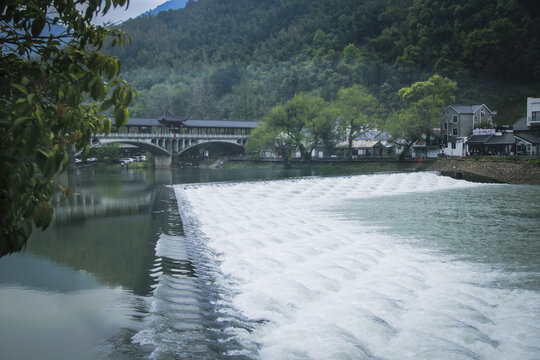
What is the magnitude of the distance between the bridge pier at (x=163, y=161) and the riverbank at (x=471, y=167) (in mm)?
19473

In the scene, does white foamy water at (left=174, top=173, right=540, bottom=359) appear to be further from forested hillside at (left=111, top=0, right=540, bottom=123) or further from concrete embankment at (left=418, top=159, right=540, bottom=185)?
forested hillside at (left=111, top=0, right=540, bottom=123)

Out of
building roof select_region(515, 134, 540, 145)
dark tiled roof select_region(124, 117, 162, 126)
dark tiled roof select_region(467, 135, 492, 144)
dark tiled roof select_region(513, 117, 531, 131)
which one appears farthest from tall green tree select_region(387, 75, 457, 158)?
dark tiled roof select_region(124, 117, 162, 126)

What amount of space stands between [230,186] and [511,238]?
1467cm

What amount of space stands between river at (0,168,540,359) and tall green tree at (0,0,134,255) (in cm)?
232

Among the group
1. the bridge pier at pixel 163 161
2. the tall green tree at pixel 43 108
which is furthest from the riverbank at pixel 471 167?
→ the tall green tree at pixel 43 108

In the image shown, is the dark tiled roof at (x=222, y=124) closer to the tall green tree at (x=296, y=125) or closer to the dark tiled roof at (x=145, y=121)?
the dark tiled roof at (x=145, y=121)

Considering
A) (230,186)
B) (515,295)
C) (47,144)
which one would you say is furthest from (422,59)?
(47,144)

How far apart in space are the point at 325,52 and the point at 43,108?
9713 centimetres

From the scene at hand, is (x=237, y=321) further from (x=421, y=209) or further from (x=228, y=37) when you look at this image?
(x=228, y=37)

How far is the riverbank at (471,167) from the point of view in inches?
1115

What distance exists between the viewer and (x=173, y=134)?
191ft

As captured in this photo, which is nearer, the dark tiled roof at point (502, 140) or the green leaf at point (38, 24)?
the green leaf at point (38, 24)

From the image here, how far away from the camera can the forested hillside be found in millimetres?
62181

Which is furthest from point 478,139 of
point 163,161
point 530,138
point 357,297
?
point 357,297
